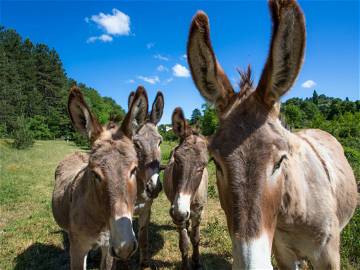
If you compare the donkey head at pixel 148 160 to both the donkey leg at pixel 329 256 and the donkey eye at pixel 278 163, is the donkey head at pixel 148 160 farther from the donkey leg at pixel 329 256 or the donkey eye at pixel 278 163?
the donkey eye at pixel 278 163

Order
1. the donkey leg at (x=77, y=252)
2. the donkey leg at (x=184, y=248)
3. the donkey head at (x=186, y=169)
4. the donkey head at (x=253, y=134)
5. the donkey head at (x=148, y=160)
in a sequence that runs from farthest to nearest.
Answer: the donkey head at (x=148, y=160) < the donkey leg at (x=184, y=248) < the donkey head at (x=186, y=169) < the donkey leg at (x=77, y=252) < the donkey head at (x=253, y=134)

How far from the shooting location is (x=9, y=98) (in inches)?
1615

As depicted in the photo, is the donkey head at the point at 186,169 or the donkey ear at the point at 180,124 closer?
the donkey head at the point at 186,169

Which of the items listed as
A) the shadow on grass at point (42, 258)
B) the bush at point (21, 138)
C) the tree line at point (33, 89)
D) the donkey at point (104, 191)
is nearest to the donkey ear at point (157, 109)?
the donkey at point (104, 191)

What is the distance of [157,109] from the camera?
573 centimetres

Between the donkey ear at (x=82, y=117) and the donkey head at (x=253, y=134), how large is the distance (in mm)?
1667

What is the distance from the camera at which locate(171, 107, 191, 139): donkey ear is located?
4738 millimetres

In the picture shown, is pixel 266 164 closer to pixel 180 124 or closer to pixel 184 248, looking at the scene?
pixel 180 124

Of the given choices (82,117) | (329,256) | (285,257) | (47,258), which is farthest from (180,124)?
(47,258)

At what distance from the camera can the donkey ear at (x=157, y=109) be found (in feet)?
18.5

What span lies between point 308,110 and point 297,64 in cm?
5077

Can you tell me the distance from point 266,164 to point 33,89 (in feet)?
196

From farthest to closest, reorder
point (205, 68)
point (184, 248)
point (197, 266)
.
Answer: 1. point (197, 266)
2. point (184, 248)
3. point (205, 68)

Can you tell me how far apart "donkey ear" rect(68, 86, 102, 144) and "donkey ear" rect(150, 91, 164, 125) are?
2.47 metres
